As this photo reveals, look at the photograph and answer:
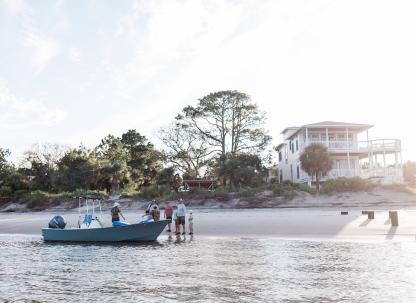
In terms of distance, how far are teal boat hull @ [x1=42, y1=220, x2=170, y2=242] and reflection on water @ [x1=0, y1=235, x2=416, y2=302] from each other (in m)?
2.04

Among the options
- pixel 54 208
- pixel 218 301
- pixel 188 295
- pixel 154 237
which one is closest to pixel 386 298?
pixel 218 301

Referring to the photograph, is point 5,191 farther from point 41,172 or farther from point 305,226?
point 305,226

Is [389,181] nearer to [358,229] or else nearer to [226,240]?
[358,229]

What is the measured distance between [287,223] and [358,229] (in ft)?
14.8

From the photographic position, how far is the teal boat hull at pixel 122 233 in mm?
22359

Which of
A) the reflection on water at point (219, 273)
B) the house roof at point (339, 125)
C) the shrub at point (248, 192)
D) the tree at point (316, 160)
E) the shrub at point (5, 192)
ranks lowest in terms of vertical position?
the reflection on water at point (219, 273)

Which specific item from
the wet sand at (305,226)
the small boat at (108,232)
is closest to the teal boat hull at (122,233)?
the small boat at (108,232)

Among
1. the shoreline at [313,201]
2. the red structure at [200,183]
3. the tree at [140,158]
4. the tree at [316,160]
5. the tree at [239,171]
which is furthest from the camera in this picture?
the tree at [140,158]

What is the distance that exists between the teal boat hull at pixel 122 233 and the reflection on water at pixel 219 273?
2040 mm

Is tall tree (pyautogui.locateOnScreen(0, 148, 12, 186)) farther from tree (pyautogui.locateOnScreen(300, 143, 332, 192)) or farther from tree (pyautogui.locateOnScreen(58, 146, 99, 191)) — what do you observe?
tree (pyautogui.locateOnScreen(300, 143, 332, 192))

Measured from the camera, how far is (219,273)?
1330cm

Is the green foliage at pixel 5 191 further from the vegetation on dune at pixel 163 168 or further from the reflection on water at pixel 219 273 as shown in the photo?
the reflection on water at pixel 219 273

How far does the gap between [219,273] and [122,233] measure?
1041 cm

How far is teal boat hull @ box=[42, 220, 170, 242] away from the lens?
2236cm
